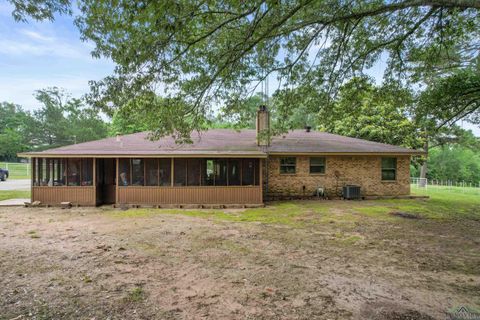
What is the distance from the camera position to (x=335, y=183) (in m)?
14.7

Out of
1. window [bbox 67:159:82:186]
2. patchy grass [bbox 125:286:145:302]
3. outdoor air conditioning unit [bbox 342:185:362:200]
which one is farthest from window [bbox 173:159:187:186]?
patchy grass [bbox 125:286:145:302]

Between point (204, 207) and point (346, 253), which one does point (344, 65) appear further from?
point (204, 207)

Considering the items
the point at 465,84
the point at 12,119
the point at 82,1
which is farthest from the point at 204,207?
the point at 12,119

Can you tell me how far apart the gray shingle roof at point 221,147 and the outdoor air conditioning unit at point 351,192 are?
175cm

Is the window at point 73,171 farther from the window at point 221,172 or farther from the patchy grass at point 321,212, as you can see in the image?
the window at point 221,172

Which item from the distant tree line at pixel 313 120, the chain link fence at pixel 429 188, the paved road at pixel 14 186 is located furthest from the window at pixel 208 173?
the chain link fence at pixel 429 188

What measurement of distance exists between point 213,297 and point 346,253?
11.1 ft

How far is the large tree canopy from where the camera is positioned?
540 cm

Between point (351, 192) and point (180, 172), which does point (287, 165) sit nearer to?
point (351, 192)

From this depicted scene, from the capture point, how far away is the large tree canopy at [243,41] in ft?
17.7

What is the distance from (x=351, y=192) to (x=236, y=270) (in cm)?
1073

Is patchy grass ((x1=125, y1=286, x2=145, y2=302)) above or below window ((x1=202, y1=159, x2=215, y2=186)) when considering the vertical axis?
below

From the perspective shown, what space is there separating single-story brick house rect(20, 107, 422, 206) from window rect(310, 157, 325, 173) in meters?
0.05

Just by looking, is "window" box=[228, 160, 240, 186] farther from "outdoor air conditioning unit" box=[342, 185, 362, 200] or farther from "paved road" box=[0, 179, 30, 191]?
"paved road" box=[0, 179, 30, 191]
